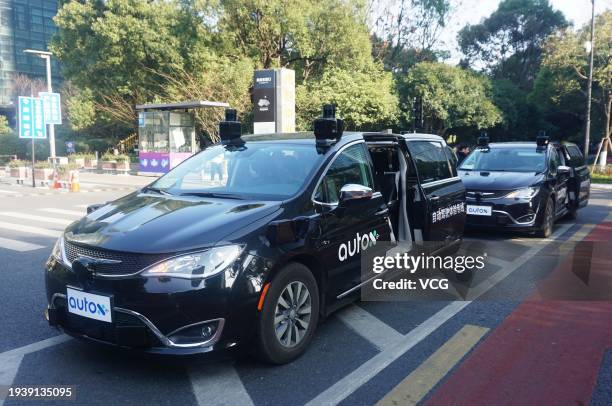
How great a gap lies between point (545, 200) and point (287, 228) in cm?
623

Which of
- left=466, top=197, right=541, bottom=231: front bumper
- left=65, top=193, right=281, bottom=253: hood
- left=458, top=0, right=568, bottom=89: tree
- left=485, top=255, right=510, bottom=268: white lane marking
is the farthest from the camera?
left=458, top=0, right=568, bottom=89: tree

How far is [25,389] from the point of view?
10.9 feet

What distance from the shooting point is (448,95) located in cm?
3153

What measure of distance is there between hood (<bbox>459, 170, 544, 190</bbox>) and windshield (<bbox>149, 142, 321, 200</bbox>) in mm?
4799

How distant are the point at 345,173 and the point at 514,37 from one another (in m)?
47.3

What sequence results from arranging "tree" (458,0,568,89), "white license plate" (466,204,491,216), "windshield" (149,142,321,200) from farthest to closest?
"tree" (458,0,568,89) → "white license plate" (466,204,491,216) → "windshield" (149,142,321,200)

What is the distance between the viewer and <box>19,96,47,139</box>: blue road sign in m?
18.5

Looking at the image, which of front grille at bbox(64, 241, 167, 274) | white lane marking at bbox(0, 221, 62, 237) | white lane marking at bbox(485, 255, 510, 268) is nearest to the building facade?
white lane marking at bbox(0, 221, 62, 237)

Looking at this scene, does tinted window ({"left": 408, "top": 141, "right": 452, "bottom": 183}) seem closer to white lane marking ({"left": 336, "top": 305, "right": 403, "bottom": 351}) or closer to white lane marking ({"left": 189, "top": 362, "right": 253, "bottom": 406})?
white lane marking ({"left": 336, "top": 305, "right": 403, "bottom": 351})

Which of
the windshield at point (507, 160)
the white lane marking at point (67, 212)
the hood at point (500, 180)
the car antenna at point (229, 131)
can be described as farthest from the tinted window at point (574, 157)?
the white lane marking at point (67, 212)

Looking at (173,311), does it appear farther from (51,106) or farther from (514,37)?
(514,37)

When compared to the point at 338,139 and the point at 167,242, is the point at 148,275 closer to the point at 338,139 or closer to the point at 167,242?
the point at 167,242

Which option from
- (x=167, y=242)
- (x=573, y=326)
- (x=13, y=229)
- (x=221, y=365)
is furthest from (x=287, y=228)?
(x=13, y=229)

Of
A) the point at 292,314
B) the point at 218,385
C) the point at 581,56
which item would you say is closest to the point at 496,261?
the point at 292,314
